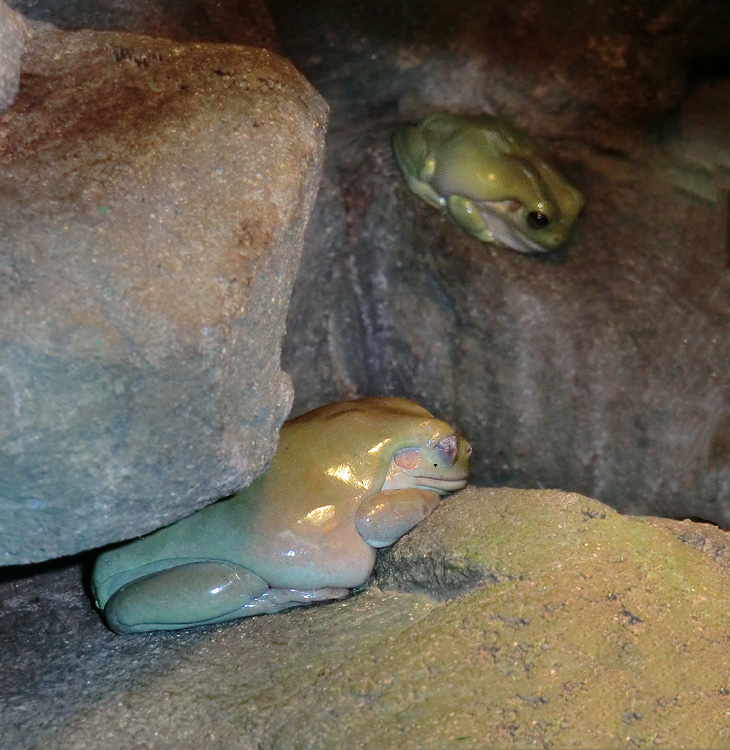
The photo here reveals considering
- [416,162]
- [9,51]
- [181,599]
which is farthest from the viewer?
[416,162]

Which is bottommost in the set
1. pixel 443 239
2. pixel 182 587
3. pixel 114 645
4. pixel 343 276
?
pixel 114 645

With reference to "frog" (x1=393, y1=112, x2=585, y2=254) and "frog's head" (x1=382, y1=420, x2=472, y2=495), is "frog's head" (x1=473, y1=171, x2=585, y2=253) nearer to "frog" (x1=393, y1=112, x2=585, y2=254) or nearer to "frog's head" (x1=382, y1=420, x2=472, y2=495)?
"frog" (x1=393, y1=112, x2=585, y2=254)

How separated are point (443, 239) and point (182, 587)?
1.30 m

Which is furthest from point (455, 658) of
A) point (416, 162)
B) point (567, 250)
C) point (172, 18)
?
point (172, 18)

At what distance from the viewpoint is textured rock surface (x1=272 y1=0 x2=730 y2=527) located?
214 centimetres

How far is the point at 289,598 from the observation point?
1.92m

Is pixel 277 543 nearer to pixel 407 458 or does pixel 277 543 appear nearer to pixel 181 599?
pixel 181 599

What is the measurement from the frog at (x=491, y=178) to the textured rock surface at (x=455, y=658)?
0.87m

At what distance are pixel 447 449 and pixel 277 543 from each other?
1.78 feet

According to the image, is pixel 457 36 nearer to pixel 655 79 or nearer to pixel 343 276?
pixel 655 79

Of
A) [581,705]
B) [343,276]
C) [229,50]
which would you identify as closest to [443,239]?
[343,276]

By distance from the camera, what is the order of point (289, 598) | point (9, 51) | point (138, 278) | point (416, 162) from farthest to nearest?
point (416, 162) < point (289, 598) < point (9, 51) < point (138, 278)

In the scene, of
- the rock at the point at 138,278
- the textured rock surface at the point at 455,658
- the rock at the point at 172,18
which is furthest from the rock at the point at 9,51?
the textured rock surface at the point at 455,658

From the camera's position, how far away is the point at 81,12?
184 centimetres
